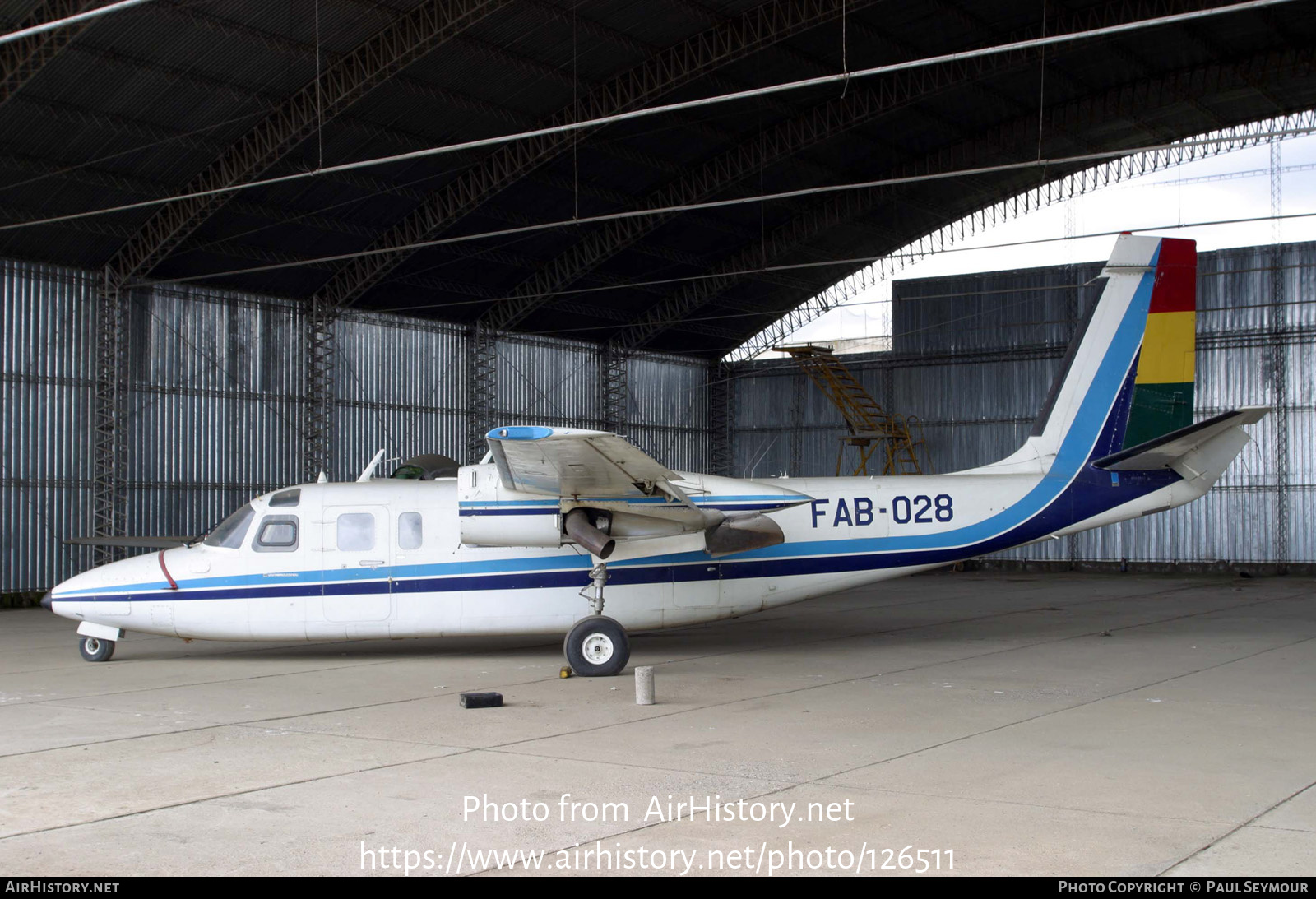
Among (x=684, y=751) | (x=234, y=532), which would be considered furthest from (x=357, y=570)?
(x=684, y=751)

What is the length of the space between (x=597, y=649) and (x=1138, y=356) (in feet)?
29.5

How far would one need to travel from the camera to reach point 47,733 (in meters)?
9.95

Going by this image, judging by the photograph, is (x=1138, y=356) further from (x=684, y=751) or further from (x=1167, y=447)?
(x=684, y=751)

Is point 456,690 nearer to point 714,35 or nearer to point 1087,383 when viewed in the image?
point 1087,383

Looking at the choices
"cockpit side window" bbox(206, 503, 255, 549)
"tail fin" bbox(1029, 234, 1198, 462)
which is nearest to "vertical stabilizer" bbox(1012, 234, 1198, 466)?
"tail fin" bbox(1029, 234, 1198, 462)

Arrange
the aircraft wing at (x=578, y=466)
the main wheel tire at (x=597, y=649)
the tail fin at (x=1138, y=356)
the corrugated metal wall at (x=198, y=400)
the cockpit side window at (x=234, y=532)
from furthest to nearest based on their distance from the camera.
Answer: the corrugated metal wall at (x=198, y=400) < the tail fin at (x=1138, y=356) < the cockpit side window at (x=234, y=532) < the main wheel tire at (x=597, y=649) < the aircraft wing at (x=578, y=466)

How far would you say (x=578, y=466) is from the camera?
13.3m

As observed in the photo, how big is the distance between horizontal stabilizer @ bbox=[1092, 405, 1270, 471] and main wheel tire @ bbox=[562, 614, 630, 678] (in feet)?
24.6

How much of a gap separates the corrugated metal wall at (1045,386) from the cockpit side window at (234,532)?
2475cm

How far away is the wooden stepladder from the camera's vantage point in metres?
38.7

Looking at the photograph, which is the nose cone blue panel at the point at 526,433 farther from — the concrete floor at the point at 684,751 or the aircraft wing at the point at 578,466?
the concrete floor at the point at 684,751

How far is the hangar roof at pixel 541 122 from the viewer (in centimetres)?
2289

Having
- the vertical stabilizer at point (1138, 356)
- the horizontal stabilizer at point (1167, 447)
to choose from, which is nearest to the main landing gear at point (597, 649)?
the vertical stabilizer at point (1138, 356)
